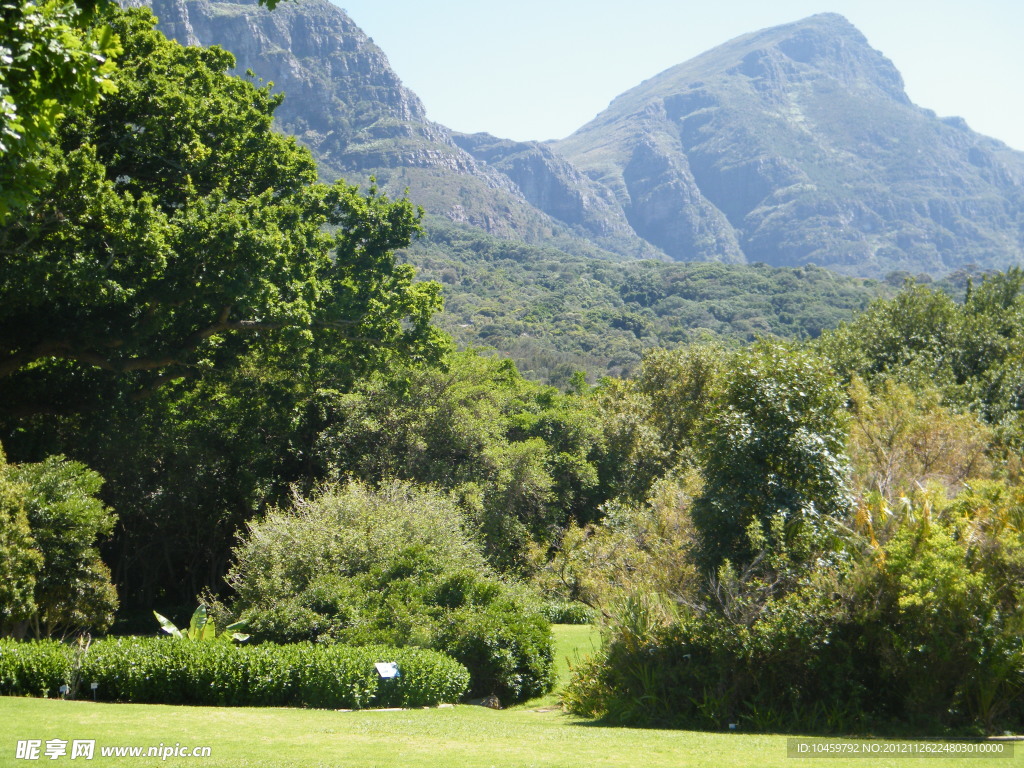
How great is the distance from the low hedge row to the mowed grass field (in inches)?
31.3

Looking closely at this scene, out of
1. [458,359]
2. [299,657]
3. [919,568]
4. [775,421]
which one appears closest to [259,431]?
[458,359]

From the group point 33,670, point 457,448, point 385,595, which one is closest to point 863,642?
point 385,595

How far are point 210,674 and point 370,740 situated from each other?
3.70 meters

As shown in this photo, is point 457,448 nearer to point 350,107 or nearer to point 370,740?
point 370,740

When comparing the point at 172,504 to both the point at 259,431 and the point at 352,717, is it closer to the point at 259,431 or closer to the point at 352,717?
the point at 259,431

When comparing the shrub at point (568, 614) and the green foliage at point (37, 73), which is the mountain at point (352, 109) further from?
the green foliage at point (37, 73)

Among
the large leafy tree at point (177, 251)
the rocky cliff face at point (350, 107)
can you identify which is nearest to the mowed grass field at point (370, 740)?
the large leafy tree at point (177, 251)

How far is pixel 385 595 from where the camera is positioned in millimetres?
16438

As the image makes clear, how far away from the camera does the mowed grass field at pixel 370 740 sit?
27.7 ft

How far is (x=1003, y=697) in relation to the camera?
11.4 metres

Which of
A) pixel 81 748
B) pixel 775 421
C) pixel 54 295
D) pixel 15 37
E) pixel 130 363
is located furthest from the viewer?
pixel 130 363

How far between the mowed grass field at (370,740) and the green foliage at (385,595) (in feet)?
11.0

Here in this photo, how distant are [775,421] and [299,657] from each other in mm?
8469

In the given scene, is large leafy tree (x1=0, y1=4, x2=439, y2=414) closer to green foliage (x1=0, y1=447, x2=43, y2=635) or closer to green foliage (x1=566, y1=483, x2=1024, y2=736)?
green foliage (x1=0, y1=447, x2=43, y2=635)
